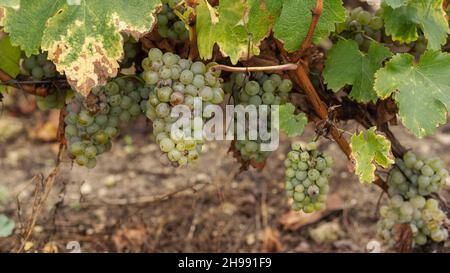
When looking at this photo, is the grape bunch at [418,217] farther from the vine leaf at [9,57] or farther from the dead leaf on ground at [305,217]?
the vine leaf at [9,57]

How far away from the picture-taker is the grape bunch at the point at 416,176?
5.85 ft

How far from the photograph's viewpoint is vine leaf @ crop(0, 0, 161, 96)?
1.36 metres

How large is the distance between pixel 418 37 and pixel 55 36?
960mm

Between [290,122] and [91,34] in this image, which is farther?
[290,122]

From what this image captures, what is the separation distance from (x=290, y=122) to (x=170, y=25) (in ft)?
1.20

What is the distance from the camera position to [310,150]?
1.60m

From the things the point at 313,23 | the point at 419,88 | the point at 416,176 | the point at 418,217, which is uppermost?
the point at 313,23

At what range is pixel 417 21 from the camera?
165 centimetres

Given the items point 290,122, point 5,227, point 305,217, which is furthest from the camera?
point 305,217

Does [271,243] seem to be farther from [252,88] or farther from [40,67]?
[40,67]

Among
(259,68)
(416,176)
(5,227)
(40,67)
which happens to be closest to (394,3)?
(259,68)

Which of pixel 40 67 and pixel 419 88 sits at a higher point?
pixel 40 67

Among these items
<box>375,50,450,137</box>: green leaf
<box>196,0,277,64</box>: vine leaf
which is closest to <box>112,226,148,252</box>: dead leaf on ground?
<box>196,0,277,64</box>: vine leaf
